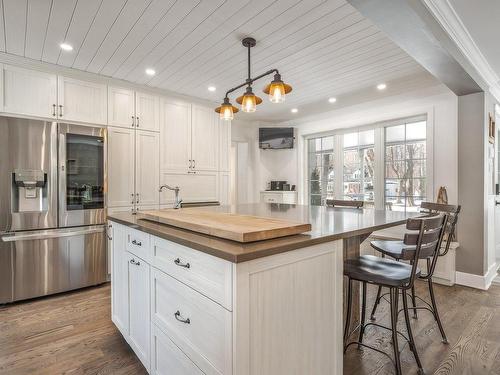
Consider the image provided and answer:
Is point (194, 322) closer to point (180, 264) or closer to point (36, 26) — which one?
point (180, 264)

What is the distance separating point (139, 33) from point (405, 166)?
3590 mm

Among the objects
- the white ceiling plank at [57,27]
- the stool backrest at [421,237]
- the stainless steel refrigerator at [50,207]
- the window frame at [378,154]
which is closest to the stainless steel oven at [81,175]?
the stainless steel refrigerator at [50,207]

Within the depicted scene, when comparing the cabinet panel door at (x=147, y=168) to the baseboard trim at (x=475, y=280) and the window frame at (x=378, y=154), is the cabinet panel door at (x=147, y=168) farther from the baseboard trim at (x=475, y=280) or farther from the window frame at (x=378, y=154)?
the baseboard trim at (x=475, y=280)

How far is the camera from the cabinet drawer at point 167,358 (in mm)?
1229

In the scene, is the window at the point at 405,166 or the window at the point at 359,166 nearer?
the window at the point at 405,166

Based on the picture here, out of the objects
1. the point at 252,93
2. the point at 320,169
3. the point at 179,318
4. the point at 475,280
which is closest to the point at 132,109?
the point at 252,93

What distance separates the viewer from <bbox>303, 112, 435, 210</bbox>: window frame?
3541 millimetres

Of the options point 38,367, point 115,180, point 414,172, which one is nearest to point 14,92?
point 115,180

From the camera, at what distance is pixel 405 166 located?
12.7ft

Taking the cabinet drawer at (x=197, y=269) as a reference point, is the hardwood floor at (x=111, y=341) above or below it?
below

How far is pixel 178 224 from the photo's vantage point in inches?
57.0

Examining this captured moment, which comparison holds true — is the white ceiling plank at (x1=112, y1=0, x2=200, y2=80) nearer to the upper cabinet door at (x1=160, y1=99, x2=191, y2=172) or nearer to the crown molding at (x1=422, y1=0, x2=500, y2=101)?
the upper cabinet door at (x1=160, y1=99, x2=191, y2=172)

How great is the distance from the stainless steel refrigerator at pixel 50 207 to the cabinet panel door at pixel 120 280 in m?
1.24

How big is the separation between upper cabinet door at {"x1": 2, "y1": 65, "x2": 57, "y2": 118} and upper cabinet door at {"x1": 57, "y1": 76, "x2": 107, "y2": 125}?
0.07m
